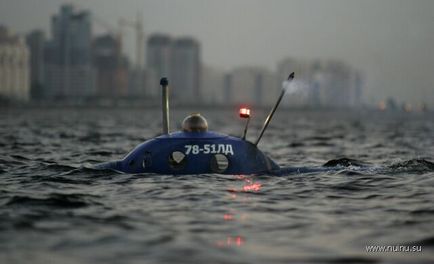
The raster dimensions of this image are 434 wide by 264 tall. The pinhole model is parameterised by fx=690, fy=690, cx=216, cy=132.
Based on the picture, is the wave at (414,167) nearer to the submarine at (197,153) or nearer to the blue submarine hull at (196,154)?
the submarine at (197,153)

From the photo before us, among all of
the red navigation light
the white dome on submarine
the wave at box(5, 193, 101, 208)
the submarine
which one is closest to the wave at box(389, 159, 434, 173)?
the submarine

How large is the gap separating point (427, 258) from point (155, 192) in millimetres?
6899

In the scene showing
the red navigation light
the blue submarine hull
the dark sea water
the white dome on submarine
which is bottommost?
the dark sea water

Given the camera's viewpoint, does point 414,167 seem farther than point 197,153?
Yes

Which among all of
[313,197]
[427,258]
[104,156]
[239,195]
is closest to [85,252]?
[427,258]

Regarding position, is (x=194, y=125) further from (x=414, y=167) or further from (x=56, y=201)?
(x=414, y=167)

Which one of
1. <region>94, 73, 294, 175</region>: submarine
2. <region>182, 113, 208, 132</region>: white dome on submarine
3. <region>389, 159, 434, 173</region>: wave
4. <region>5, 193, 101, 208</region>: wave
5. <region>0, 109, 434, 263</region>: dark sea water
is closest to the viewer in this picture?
<region>0, 109, 434, 263</region>: dark sea water

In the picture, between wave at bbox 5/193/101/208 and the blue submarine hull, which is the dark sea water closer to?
wave at bbox 5/193/101/208

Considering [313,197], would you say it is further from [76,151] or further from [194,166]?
[76,151]

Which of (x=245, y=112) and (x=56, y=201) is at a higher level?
(x=245, y=112)

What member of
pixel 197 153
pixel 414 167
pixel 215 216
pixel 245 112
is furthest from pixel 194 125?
pixel 414 167

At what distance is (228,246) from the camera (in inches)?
392

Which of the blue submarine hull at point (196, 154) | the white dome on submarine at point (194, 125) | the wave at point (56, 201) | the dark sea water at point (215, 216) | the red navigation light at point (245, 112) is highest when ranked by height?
the red navigation light at point (245, 112)

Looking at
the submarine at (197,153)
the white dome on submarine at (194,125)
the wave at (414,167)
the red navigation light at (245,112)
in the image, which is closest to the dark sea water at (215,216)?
the submarine at (197,153)
